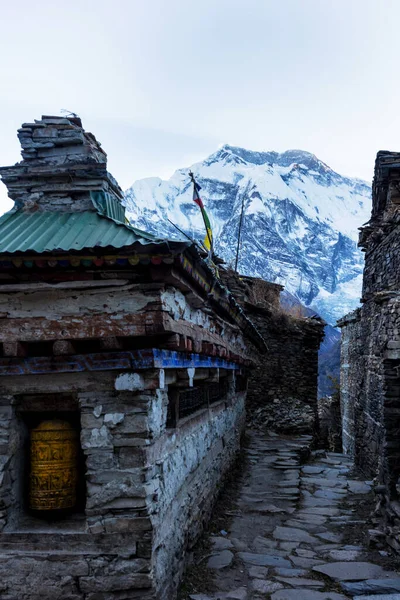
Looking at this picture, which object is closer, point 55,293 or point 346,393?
point 55,293

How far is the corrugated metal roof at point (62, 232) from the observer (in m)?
4.14

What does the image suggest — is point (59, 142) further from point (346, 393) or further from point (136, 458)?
point (346, 393)

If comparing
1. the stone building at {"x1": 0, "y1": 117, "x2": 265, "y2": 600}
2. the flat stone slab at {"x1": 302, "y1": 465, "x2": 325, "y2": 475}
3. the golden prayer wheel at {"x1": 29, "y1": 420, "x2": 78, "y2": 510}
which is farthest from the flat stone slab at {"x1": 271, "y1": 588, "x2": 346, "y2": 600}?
the flat stone slab at {"x1": 302, "y1": 465, "x2": 325, "y2": 475}

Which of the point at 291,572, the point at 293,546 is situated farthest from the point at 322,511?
the point at 291,572

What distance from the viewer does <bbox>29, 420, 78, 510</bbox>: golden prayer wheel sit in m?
4.29

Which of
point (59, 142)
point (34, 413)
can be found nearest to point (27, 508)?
point (34, 413)

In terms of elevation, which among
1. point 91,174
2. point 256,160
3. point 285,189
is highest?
point 256,160

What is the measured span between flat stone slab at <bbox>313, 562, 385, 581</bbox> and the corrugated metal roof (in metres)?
4.29

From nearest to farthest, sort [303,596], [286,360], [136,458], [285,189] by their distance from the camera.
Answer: [136,458]
[303,596]
[286,360]
[285,189]

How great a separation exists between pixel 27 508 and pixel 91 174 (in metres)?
3.46

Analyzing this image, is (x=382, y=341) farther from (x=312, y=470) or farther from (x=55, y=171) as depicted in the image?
(x=55, y=171)

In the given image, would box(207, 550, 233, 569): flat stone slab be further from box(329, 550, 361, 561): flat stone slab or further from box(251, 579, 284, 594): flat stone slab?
box(329, 550, 361, 561): flat stone slab

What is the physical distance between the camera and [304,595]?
4.97 m

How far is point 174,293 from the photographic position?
459 centimetres
